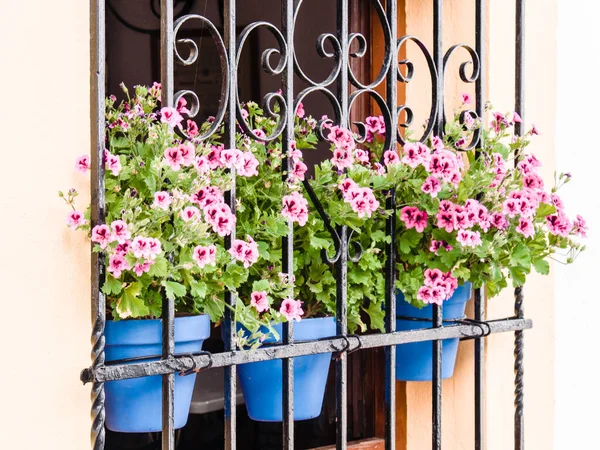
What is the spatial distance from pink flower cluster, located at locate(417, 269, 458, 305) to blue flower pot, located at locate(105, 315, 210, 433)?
59 centimetres

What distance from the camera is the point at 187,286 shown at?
154 cm

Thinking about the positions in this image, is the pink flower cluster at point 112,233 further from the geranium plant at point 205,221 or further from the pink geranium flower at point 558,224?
the pink geranium flower at point 558,224

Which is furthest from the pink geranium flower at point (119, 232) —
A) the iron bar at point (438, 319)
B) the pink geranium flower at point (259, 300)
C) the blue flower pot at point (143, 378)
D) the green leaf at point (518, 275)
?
the green leaf at point (518, 275)

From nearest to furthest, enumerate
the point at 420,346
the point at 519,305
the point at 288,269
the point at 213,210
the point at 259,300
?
the point at 213,210 < the point at 259,300 < the point at 288,269 < the point at 420,346 < the point at 519,305


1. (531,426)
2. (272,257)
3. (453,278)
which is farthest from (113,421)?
(531,426)

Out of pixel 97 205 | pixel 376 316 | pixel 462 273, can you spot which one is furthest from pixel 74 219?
pixel 462 273

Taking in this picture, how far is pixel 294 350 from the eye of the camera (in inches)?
66.7

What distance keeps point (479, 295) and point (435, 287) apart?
29 centimetres

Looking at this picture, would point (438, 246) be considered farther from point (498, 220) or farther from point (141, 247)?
point (141, 247)

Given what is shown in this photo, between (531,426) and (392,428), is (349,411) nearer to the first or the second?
(392,428)

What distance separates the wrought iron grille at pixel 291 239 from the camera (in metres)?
1.45

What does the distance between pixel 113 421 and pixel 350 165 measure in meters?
0.78

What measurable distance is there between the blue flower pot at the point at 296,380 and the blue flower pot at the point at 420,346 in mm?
323

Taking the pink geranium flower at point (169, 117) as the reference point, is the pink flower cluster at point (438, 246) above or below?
below
